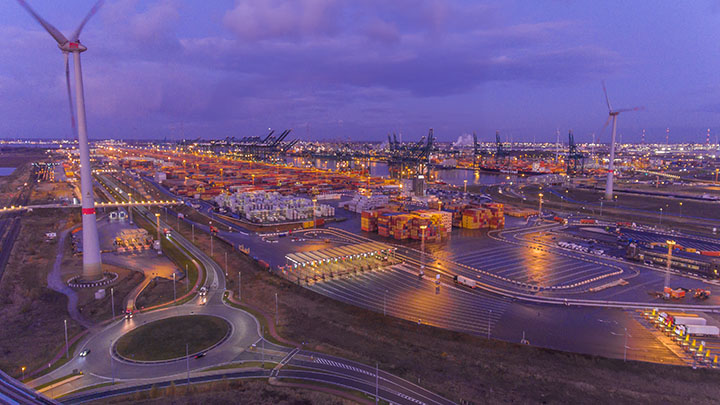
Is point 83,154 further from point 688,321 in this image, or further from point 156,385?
point 688,321

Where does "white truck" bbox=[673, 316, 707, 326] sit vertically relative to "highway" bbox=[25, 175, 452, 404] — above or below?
below

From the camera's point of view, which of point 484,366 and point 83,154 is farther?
point 83,154

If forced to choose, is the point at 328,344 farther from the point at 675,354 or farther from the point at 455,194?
the point at 455,194

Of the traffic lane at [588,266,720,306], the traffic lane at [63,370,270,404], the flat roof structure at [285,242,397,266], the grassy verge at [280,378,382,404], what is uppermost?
the flat roof structure at [285,242,397,266]

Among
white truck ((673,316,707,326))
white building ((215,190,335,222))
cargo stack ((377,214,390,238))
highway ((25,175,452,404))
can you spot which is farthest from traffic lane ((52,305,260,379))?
white building ((215,190,335,222))

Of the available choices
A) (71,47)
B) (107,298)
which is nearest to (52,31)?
(71,47)

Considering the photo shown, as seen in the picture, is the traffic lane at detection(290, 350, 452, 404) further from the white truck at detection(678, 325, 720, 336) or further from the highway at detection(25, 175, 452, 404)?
the white truck at detection(678, 325, 720, 336)

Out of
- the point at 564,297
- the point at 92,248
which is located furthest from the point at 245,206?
the point at 564,297
